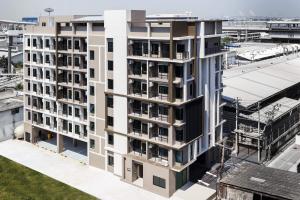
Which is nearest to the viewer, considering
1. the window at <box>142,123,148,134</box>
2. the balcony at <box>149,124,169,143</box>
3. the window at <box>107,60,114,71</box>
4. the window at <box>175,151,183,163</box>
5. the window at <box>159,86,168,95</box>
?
the window at <box>159,86,168,95</box>

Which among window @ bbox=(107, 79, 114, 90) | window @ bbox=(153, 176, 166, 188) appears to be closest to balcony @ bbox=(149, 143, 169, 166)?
window @ bbox=(153, 176, 166, 188)

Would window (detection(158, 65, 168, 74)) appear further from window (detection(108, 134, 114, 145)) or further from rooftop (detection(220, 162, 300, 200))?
rooftop (detection(220, 162, 300, 200))

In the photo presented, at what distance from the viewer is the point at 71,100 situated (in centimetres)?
6128

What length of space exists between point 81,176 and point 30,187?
732 cm

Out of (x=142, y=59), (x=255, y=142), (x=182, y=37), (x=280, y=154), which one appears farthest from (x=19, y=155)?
(x=280, y=154)

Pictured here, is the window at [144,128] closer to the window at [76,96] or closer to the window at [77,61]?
the window at [76,96]

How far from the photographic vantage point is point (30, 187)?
2024 inches

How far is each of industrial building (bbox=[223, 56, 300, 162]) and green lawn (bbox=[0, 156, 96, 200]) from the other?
87.7ft

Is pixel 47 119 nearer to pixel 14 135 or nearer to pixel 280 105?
pixel 14 135

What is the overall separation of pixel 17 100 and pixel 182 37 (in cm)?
4390

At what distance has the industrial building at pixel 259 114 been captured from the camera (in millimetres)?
60000

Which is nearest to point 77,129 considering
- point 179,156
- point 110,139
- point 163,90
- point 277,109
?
point 110,139

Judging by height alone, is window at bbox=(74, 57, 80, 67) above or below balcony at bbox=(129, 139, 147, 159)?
above

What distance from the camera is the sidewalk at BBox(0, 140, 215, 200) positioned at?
1957 inches
